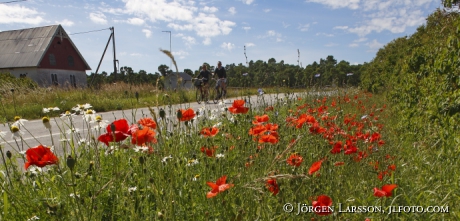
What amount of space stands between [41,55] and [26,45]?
126 inches

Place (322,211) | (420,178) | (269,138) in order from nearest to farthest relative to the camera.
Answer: (322,211) < (269,138) < (420,178)

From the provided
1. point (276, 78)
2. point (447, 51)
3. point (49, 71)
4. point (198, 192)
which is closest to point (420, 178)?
point (447, 51)

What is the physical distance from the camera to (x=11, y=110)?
9.54 meters

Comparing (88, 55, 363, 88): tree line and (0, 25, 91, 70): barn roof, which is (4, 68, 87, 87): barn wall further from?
(88, 55, 363, 88): tree line

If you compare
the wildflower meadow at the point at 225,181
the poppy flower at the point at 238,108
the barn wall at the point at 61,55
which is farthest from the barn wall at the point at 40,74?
the poppy flower at the point at 238,108

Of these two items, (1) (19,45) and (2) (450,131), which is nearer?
(2) (450,131)

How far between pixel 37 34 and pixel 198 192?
118 feet

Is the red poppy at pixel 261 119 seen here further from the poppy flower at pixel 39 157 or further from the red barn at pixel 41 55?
the red barn at pixel 41 55

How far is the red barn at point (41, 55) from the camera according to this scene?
30.5 m

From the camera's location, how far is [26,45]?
31.9 metres

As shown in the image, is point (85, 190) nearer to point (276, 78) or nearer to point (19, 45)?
point (276, 78)

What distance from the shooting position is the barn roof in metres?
30.4

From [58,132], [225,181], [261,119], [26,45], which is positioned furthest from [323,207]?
[26,45]

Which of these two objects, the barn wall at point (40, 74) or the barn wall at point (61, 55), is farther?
the barn wall at point (61, 55)
